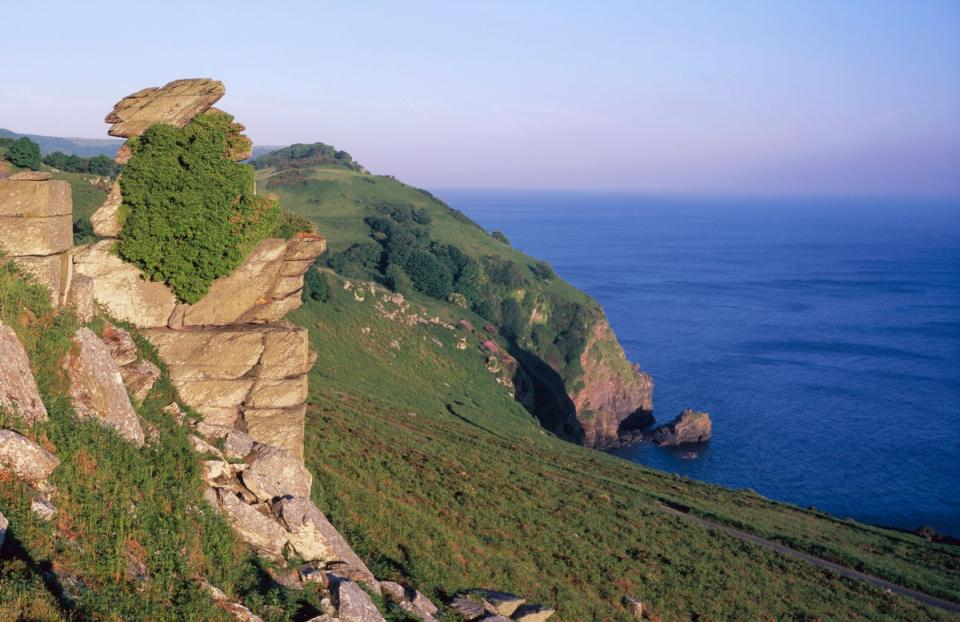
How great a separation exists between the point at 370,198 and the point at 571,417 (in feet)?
230

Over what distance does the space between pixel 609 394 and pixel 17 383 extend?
9727 centimetres

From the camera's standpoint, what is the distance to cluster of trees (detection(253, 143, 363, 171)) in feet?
574

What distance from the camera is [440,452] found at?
3584 cm

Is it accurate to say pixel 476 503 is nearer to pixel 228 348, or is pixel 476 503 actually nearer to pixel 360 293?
pixel 228 348

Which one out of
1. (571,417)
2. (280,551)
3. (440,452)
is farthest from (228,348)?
(571,417)

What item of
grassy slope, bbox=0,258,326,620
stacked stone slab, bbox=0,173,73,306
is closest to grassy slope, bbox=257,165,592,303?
stacked stone slab, bbox=0,173,73,306

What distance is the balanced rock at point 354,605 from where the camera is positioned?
1300cm

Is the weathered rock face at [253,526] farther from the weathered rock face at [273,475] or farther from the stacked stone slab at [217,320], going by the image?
the stacked stone slab at [217,320]

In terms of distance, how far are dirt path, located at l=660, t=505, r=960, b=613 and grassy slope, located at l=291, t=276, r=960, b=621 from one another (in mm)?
743

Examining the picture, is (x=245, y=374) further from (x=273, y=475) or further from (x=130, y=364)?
(x=273, y=475)

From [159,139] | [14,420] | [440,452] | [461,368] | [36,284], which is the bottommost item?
[461,368]

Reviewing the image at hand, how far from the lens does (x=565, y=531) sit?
2769cm

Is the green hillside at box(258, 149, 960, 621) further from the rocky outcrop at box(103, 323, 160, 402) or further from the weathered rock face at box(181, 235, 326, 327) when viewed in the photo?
the rocky outcrop at box(103, 323, 160, 402)

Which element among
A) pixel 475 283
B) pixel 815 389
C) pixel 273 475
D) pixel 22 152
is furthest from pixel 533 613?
pixel 815 389
